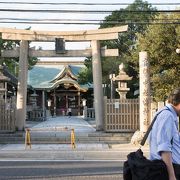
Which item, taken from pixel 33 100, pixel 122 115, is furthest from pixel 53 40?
pixel 33 100

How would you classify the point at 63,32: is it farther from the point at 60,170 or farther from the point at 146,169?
the point at 146,169

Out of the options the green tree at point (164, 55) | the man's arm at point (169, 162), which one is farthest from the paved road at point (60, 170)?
the green tree at point (164, 55)

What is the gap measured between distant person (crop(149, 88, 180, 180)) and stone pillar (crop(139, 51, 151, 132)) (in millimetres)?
17469

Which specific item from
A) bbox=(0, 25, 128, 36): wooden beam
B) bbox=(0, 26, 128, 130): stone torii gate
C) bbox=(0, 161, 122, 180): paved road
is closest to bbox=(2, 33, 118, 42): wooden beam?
bbox=(0, 26, 128, 130): stone torii gate

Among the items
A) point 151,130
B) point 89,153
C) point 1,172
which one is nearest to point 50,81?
point 89,153

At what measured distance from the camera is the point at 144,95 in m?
22.5

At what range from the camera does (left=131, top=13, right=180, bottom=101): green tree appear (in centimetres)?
2853

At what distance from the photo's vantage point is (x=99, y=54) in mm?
25344

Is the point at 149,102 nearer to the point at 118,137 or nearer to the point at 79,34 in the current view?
the point at 118,137

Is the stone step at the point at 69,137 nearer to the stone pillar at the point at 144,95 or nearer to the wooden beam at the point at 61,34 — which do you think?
the stone pillar at the point at 144,95

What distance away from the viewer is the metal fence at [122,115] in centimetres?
2391

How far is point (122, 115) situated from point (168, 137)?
64.3ft

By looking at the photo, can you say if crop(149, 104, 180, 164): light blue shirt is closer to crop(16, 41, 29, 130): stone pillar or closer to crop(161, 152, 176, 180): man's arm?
crop(161, 152, 176, 180): man's arm

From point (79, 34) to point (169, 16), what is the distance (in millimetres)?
8292
